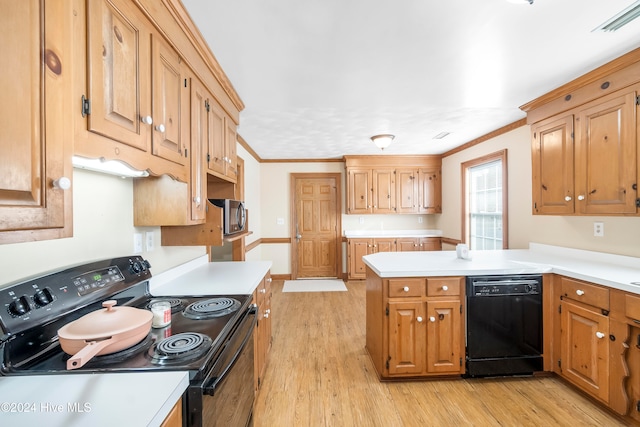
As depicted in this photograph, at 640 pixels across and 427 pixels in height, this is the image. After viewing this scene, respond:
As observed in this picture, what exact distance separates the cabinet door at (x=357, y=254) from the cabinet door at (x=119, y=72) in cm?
432

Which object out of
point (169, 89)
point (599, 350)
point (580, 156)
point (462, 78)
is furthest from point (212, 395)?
point (580, 156)

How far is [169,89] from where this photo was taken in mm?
→ 1348

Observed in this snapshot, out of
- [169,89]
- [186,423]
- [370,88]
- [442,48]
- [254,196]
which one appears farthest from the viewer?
[254,196]

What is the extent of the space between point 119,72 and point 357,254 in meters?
4.59

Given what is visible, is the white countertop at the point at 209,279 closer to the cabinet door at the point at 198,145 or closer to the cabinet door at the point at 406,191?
the cabinet door at the point at 198,145

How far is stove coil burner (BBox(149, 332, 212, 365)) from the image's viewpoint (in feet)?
3.04

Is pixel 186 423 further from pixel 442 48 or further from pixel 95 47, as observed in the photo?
pixel 442 48

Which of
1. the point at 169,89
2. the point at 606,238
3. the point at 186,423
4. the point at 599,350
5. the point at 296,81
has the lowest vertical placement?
the point at 599,350

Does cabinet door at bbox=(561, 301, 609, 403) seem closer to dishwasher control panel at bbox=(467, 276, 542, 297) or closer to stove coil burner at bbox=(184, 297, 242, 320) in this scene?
dishwasher control panel at bbox=(467, 276, 542, 297)

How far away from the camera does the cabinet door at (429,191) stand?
5168 mm

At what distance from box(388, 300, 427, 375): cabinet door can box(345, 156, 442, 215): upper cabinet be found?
3.09m

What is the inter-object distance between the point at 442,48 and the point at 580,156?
4.92 ft

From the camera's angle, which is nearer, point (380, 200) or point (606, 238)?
point (606, 238)

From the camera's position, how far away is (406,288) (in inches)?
83.2
